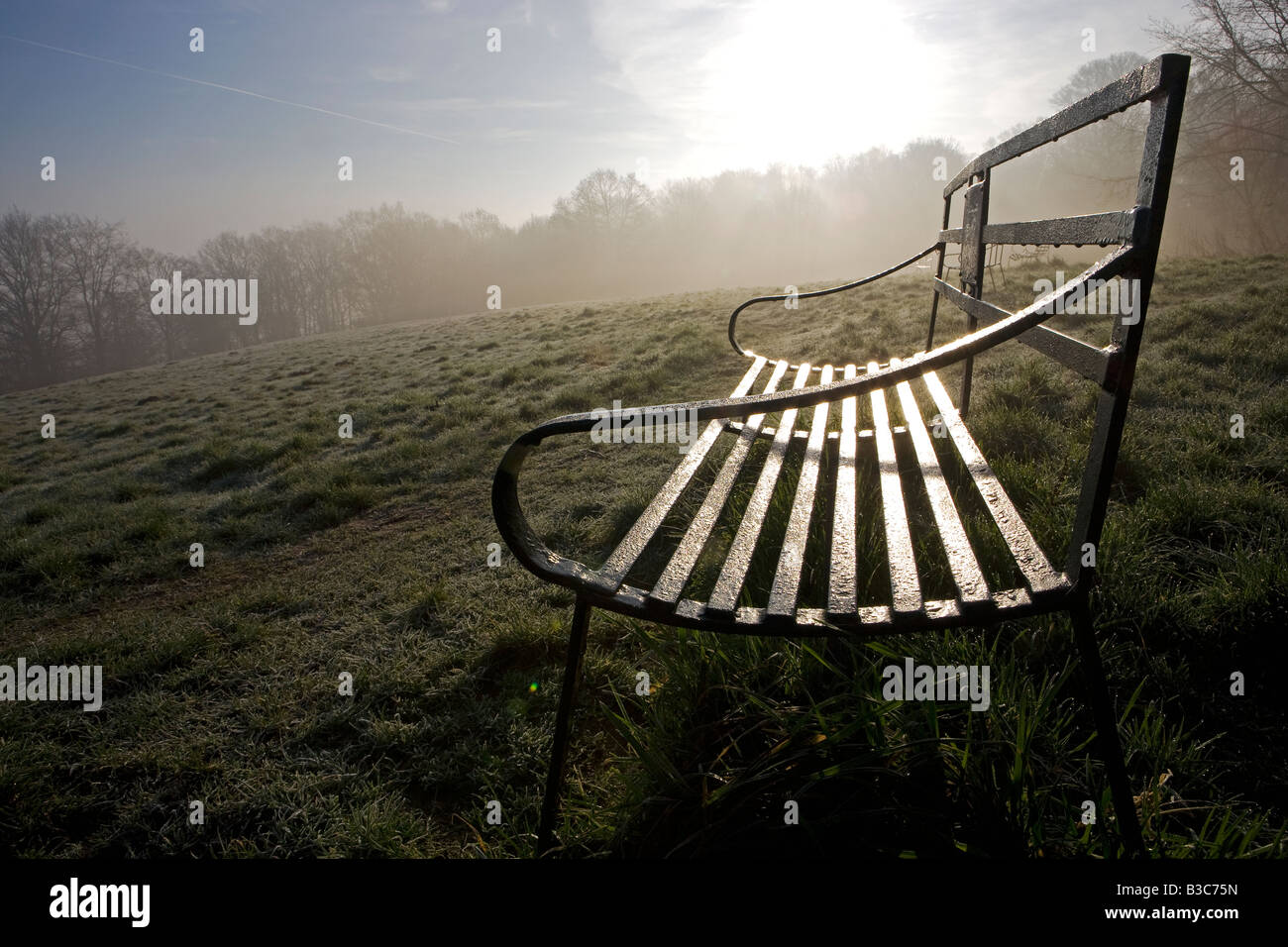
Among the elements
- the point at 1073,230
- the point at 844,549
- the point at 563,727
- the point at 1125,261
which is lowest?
the point at 563,727

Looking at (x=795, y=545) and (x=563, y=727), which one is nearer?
(x=563, y=727)

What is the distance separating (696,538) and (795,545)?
219mm

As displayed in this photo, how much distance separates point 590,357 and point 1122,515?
558 centimetres

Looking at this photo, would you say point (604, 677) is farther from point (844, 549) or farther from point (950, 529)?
point (950, 529)

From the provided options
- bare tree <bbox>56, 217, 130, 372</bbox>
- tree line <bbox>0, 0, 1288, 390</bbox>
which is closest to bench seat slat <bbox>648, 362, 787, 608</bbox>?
tree line <bbox>0, 0, 1288, 390</bbox>

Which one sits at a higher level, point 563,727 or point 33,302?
point 33,302

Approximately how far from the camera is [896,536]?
1.46m

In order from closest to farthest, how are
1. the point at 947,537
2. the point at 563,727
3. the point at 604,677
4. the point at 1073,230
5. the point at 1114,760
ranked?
the point at 1114,760, the point at 563,727, the point at 947,537, the point at 1073,230, the point at 604,677

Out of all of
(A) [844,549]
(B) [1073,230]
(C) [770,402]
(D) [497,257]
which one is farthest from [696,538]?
(D) [497,257]

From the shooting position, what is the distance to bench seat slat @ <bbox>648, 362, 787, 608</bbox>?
1.20 meters

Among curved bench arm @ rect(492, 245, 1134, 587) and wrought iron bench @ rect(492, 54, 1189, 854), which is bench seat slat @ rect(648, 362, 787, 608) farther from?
curved bench arm @ rect(492, 245, 1134, 587)

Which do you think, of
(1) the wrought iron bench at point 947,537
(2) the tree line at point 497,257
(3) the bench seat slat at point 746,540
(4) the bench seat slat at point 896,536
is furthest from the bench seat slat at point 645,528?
(2) the tree line at point 497,257

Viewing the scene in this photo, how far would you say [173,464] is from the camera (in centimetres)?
522
